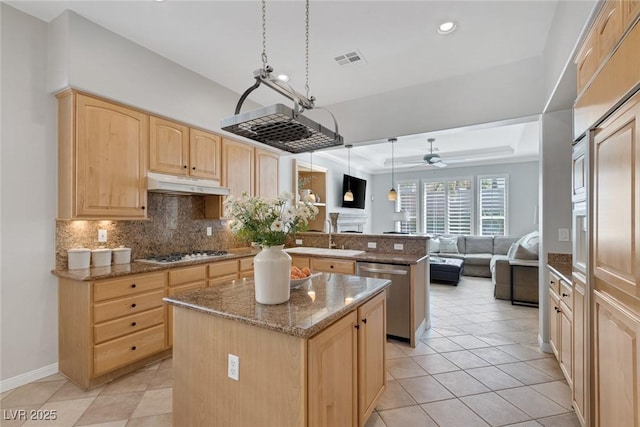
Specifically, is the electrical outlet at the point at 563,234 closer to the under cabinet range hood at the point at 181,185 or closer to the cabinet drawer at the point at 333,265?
the cabinet drawer at the point at 333,265

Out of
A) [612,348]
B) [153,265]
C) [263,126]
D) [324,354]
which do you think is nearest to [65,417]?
[153,265]

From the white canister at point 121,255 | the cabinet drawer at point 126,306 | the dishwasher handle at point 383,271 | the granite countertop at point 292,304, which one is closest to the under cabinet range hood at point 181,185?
the white canister at point 121,255

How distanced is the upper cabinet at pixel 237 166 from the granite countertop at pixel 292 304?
7.19 feet

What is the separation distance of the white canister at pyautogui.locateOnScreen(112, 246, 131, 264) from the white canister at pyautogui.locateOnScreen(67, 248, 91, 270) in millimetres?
253

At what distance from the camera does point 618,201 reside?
4.34ft

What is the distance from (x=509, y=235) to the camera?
725 cm

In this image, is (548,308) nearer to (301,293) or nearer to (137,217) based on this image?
(301,293)

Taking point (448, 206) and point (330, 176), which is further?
point (448, 206)

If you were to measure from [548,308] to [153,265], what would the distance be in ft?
12.8

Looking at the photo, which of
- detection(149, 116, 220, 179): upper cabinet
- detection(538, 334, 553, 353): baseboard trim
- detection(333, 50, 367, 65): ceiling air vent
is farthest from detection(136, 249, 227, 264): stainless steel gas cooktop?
detection(538, 334, 553, 353): baseboard trim

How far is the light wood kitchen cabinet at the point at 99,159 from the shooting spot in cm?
253

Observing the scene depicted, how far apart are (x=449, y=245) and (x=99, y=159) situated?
7.12 metres

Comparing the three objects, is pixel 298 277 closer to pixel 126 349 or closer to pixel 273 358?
pixel 273 358

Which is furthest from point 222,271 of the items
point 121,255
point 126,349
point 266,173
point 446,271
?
point 446,271
